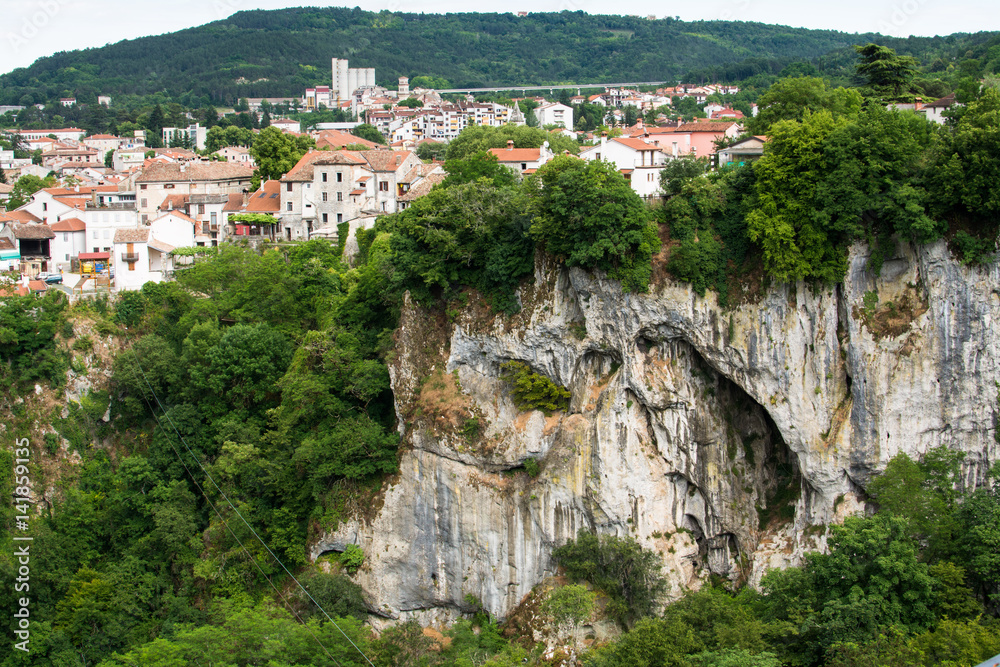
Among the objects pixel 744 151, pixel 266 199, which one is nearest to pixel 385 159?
pixel 266 199

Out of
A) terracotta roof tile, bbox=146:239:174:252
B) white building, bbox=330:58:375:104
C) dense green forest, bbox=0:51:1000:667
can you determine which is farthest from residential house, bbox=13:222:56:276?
white building, bbox=330:58:375:104

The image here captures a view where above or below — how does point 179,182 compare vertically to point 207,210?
above

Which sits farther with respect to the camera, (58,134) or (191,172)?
(58,134)

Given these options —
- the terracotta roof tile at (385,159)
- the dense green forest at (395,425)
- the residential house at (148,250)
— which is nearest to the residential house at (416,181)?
the terracotta roof tile at (385,159)

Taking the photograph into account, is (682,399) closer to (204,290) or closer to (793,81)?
(793,81)

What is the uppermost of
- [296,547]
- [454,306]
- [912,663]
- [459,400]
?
[454,306]

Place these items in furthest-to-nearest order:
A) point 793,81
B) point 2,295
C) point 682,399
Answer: point 2,295
point 793,81
point 682,399

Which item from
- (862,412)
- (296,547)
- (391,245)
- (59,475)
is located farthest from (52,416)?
(862,412)

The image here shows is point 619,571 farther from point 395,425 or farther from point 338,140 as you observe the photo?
point 338,140
